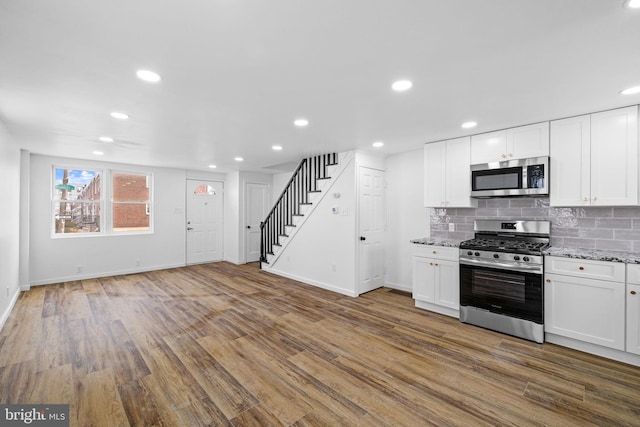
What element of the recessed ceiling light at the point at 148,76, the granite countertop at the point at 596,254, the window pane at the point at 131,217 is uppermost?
the recessed ceiling light at the point at 148,76

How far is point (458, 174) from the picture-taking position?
12.8ft

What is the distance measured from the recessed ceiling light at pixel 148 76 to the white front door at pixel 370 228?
318 centimetres

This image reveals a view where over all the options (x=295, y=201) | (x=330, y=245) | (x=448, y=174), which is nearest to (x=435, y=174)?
(x=448, y=174)

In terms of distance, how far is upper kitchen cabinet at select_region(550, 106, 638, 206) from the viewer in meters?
2.78

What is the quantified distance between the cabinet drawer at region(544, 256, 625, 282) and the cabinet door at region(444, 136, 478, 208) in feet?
3.79

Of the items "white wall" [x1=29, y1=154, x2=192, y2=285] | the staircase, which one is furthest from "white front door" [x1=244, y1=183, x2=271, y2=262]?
"white wall" [x1=29, y1=154, x2=192, y2=285]

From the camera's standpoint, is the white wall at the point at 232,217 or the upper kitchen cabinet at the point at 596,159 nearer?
the upper kitchen cabinet at the point at 596,159

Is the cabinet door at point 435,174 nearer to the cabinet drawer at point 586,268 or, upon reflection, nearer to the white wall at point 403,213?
the white wall at point 403,213

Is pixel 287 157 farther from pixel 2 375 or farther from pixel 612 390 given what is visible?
pixel 612 390

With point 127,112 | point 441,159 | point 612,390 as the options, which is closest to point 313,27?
point 127,112

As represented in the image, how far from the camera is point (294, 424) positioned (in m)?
1.89

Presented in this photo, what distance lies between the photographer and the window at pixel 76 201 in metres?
5.52

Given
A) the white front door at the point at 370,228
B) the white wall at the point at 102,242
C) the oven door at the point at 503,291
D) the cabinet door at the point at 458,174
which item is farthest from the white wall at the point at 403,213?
the white wall at the point at 102,242

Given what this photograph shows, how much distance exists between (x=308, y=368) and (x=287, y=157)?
382 centimetres
